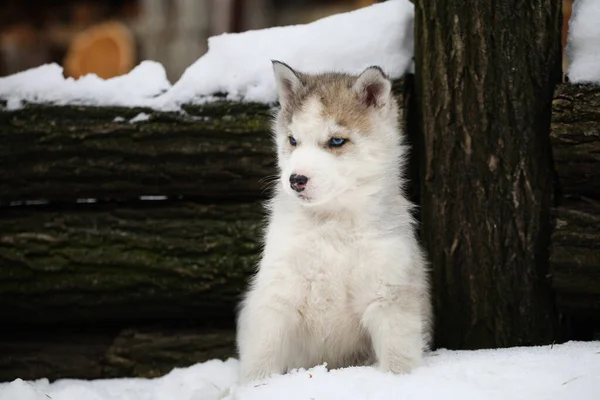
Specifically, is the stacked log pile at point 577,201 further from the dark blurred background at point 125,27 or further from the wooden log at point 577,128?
the dark blurred background at point 125,27

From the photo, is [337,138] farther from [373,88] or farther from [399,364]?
[399,364]

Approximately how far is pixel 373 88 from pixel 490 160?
2.51ft

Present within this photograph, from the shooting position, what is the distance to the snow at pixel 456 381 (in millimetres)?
2684

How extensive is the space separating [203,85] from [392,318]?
5.89ft

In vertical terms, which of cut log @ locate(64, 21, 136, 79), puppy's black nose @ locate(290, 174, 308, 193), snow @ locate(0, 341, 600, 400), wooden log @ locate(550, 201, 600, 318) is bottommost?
snow @ locate(0, 341, 600, 400)

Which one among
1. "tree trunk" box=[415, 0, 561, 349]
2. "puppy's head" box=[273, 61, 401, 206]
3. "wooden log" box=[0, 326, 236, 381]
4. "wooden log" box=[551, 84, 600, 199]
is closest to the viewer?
"puppy's head" box=[273, 61, 401, 206]

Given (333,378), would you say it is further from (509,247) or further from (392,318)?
(509,247)

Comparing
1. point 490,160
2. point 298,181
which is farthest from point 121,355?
point 490,160

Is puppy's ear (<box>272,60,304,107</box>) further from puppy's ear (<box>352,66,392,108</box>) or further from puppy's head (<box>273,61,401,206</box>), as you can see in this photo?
puppy's ear (<box>352,66,392,108</box>)

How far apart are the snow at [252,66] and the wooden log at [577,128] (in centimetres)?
90

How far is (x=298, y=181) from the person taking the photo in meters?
3.01

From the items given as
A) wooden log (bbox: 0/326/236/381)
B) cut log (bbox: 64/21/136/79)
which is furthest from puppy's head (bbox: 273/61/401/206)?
cut log (bbox: 64/21/136/79)

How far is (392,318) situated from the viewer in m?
3.03

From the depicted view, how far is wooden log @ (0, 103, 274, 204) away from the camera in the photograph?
3.93m
